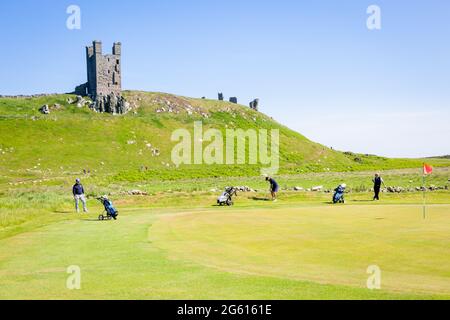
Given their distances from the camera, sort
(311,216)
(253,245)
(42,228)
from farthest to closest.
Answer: (311,216), (42,228), (253,245)

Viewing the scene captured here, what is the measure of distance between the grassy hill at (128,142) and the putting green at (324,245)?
63.3 meters

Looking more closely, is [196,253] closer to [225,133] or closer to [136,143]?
[136,143]

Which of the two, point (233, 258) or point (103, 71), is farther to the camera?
point (103, 71)

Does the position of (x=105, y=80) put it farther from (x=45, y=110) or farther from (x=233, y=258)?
(x=233, y=258)

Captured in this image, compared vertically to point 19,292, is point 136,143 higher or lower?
higher

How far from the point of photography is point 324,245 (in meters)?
19.6

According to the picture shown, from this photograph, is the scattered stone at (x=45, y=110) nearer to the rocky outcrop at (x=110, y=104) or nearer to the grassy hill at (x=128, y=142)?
the grassy hill at (x=128, y=142)

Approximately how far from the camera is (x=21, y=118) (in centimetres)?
12262

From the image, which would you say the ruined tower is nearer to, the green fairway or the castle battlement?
the castle battlement

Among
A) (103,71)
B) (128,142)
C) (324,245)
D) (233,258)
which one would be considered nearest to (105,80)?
(103,71)

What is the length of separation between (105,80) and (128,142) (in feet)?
120
